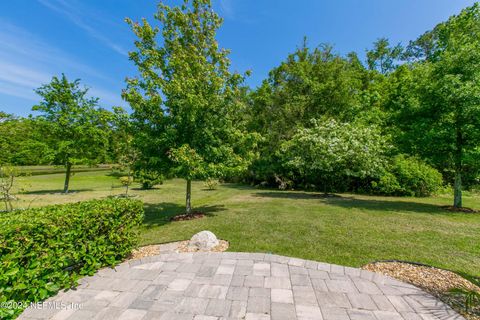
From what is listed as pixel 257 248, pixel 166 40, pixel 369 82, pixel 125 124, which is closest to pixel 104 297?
pixel 257 248

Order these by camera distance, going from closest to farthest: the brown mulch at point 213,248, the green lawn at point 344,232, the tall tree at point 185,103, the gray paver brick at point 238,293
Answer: the gray paver brick at point 238,293 → the green lawn at point 344,232 → the brown mulch at point 213,248 → the tall tree at point 185,103

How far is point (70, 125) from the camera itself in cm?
1520

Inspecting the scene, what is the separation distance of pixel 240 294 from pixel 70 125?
17569 millimetres

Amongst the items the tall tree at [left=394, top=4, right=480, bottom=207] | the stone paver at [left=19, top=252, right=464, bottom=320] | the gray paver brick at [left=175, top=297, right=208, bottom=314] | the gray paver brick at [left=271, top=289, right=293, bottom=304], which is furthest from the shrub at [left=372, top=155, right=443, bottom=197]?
the gray paver brick at [left=175, top=297, right=208, bottom=314]

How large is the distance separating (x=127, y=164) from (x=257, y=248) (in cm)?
693

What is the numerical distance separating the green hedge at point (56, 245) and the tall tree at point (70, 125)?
1346cm

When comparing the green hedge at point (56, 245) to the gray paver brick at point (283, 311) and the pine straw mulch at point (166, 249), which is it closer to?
the pine straw mulch at point (166, 249)

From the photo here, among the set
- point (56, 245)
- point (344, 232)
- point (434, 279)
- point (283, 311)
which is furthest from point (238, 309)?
point (344, 232)

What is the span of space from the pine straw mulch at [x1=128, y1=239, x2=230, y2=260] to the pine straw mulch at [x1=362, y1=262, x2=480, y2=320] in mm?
3063

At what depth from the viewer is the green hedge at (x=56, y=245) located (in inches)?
101

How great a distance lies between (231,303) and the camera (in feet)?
9.80

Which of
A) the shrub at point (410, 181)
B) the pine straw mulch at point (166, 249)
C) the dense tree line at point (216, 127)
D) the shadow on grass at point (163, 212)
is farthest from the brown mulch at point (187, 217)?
the shrub at point (410, 181)

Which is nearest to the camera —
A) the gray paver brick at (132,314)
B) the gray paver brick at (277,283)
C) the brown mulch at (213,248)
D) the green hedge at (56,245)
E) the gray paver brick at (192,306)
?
the green hedge at (56,245)

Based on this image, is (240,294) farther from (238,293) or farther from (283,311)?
(283,311)
